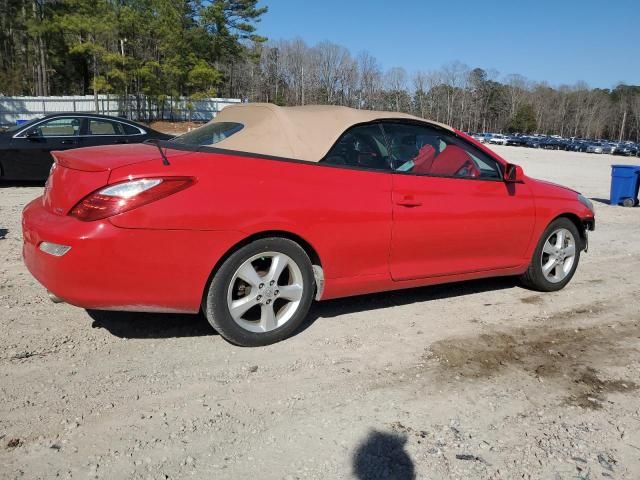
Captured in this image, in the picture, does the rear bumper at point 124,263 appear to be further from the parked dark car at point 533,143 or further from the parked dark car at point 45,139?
the parked dark car at point 533,143

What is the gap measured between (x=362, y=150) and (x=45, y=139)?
7907mm

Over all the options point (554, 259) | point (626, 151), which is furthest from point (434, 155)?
point (626, 151)

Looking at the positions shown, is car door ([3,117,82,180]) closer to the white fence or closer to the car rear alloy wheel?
the car rear alloy wheel

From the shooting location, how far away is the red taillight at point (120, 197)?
315cm

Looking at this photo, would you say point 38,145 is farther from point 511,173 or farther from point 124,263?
point 511,173

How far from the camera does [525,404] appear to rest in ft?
10.3

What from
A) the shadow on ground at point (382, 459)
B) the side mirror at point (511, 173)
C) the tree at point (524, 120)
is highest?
the tree at point (524, 120)

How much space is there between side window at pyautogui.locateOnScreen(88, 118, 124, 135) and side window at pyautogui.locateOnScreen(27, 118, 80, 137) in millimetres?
242

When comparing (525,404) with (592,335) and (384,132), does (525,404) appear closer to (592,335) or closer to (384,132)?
(592,335)

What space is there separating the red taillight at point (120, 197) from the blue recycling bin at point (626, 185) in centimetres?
1178

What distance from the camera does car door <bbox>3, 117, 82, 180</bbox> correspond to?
9.82 m

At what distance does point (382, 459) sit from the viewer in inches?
101

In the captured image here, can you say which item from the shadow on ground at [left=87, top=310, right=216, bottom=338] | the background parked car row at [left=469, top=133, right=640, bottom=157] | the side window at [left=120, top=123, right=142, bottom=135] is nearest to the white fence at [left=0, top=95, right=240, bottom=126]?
the background parked car row at [left=469, top=133, right=640, bottom=157]

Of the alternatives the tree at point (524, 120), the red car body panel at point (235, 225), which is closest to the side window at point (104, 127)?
the red car body panel at point (235, 225)
